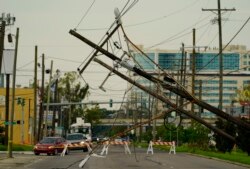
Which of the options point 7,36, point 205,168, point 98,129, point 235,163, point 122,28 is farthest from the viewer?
point 98,129

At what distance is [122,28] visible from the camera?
21.4m

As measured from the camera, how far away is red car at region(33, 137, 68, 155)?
54.1 m

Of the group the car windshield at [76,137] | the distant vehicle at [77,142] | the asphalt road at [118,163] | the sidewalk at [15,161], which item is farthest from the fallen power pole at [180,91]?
the car windshield at [76,137]

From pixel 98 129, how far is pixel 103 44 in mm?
168461

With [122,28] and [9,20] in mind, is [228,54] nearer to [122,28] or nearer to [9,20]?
[9,20]

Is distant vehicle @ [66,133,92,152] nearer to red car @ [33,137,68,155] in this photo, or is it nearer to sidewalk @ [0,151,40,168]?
red car @ [33,137,68,155]

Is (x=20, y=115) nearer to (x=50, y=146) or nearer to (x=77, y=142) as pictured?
(x=77, y=142)

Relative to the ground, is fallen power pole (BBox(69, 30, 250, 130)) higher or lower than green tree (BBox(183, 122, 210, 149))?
higher

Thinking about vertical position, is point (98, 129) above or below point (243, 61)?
below

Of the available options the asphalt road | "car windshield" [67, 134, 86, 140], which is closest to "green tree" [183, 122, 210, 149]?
"car windshield" [67, 134, 86, 140]

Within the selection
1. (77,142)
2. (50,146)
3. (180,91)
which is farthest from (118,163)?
(77,142)

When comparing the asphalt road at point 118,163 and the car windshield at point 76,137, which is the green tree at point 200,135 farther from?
the asphalt road at point 118,163

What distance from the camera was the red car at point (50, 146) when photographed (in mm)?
54125

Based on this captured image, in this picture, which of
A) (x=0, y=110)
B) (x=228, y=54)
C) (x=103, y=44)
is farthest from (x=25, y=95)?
(x=228, y=54)
